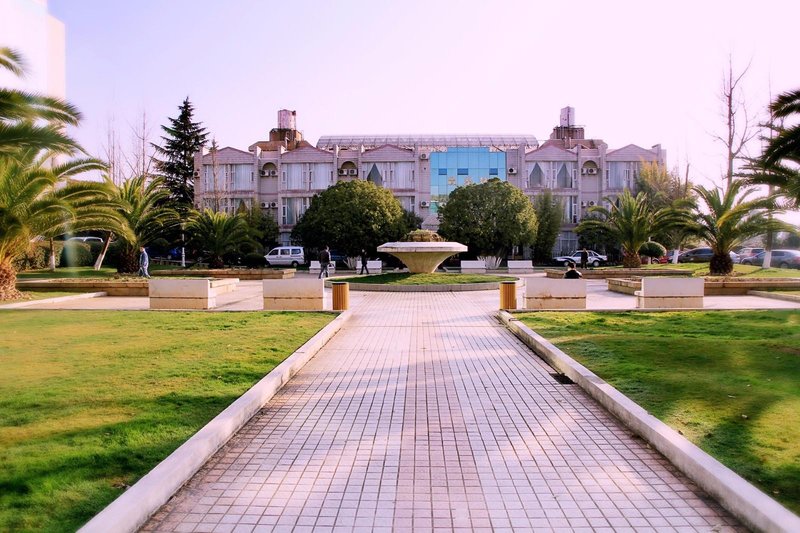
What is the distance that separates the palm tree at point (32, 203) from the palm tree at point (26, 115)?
606 cm

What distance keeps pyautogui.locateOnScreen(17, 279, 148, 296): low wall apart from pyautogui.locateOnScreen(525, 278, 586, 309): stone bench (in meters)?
12.8

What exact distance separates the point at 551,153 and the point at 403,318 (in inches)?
1778

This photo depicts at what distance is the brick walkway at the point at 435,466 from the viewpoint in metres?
3.84

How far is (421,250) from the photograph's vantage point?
24.5m

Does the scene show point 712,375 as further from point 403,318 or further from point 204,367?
point 403,318

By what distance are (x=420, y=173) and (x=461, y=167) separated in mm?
3857

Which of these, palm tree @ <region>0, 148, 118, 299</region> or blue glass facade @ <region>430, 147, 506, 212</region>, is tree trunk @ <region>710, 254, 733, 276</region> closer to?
palm tree @ <region>0, 148, 118, 299</region>

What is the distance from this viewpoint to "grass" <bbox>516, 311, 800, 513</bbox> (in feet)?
15.1

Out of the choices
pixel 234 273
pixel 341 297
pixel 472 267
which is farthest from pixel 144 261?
pixel 472 267

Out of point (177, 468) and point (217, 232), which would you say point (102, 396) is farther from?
point (217, 232)

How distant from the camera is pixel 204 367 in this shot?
7.79m

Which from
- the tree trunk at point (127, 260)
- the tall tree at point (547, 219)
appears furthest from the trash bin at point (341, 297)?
the tall tree at point (547, 219)

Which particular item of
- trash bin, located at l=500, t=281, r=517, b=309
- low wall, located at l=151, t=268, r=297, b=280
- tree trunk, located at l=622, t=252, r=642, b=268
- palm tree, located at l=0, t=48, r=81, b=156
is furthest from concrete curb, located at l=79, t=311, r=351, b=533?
tree trunk, located at l=622, t=252, r=642, b=268

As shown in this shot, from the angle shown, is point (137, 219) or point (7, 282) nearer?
point (7, 282)
